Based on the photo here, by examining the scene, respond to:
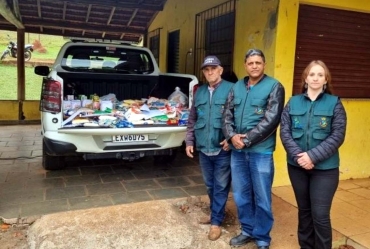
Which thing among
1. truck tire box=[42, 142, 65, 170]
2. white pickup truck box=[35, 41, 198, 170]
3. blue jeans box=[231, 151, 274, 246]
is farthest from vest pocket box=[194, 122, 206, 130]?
truck tire box=[42, 142, 65, 170]

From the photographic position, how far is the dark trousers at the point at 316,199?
96.0 inches

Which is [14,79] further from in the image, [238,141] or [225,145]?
[238,141]

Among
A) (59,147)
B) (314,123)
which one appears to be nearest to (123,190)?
(59,147)

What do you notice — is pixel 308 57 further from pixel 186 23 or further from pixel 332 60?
pixel 186 23

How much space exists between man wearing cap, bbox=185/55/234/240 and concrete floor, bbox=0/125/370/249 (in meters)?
0.61

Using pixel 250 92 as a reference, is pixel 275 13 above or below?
above

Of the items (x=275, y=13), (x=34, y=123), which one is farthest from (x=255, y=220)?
(x=34, y=123)

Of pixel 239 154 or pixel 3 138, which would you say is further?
pixel 3 138

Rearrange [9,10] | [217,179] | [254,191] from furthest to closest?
[9,10]
[217,179]
[254,191]

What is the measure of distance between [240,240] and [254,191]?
0.48 m

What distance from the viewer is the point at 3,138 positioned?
6988 mm

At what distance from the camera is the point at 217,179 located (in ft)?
10.0

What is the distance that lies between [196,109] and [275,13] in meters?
1.79

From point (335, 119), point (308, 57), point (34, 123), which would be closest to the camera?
point (335, 119)
